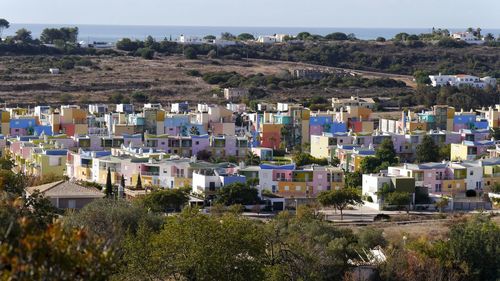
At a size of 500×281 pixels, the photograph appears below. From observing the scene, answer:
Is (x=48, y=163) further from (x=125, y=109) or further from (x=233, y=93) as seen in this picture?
(x=233, y=93)

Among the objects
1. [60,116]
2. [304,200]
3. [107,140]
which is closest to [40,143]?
[107,140]

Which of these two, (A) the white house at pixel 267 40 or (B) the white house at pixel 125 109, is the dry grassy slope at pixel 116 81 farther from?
(A) the white house at pixel 267 40

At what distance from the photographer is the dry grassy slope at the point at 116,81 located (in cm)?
5791

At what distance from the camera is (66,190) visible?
2634 cm

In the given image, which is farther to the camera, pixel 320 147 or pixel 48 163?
pixel 320 147

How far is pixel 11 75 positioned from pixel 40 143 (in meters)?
27.6

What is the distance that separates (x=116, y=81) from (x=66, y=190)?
36.4 m

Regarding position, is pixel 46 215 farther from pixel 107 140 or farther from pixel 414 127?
pixel 414 127

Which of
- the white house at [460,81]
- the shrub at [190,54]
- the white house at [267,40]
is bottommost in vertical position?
the white house at [460,81]

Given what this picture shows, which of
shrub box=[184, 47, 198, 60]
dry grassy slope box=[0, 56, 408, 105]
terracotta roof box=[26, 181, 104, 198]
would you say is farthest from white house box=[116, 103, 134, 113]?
shrub box=[184, 47, 198, 60]

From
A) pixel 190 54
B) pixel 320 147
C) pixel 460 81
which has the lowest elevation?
pixel 320 147

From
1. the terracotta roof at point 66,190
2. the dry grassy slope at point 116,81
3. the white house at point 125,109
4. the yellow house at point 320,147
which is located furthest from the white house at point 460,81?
the terracotta roof at point 66,190

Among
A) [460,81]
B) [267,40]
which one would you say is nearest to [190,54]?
[267,40]

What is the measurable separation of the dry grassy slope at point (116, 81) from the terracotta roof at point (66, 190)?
27752 mm
